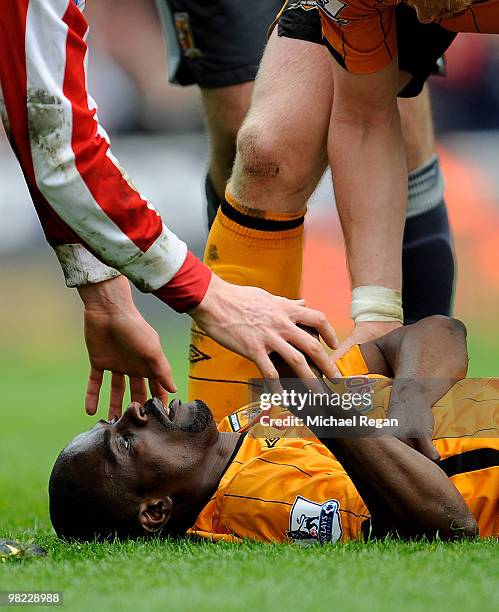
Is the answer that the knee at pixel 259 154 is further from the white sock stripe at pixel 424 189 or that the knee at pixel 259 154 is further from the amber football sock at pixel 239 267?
the white sock stripe at pixel 424 189

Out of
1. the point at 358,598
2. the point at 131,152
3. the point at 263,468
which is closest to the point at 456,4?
the point at 263,468

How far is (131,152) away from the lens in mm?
8898

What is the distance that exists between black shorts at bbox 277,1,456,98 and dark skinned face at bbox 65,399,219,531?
3.43 feet

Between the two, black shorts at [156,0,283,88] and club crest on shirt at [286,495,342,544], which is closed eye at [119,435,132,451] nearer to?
club crest on shirt at [286,495,342,544]

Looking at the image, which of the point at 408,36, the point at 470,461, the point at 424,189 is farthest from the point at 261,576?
the point at 424,189

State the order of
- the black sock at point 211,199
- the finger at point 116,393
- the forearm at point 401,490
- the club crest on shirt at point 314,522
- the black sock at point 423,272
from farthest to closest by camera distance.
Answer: the black sock at point 211,199 < the black sock at point 423,272 < the finger at point 116,393 < the club crest on shirt at point 314,522 < the forearm at point 401,490

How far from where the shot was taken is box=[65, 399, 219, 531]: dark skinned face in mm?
2666

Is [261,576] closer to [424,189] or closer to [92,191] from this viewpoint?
[92,191]

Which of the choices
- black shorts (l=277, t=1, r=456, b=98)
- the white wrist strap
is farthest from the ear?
black shorts (l=277, t=1, r=456, b=98)

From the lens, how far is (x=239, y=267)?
3238 mm

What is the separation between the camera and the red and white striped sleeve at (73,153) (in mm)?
2260

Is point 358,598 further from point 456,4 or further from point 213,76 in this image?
point 213,76

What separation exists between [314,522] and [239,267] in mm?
886

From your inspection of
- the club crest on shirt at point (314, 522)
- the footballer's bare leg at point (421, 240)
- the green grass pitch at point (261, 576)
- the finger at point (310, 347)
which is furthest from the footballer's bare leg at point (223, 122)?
the finger at point (310, 347)
